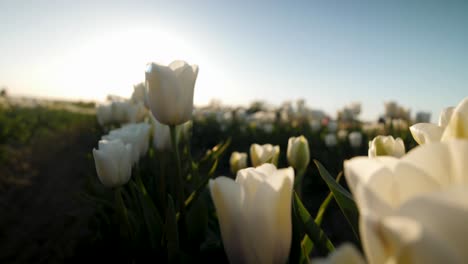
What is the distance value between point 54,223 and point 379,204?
386 centimetres

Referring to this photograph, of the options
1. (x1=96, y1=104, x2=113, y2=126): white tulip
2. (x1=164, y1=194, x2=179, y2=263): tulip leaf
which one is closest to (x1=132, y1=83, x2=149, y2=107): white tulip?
(x1=96, y1=104, x2=113, y2=126): white tulip

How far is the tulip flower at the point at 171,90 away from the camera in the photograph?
115 centimetres

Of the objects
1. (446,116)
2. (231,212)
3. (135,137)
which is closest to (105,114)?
(135,137)

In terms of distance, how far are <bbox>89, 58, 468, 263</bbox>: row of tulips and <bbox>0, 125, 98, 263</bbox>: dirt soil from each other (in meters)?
1.21

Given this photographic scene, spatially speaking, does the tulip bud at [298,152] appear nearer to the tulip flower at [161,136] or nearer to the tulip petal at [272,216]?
the tulip flower at [161,136]

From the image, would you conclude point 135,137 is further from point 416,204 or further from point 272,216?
point 416,204

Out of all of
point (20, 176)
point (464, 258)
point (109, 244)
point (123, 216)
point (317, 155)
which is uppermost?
point (464, 258)

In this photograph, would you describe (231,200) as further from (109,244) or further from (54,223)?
(54,223)

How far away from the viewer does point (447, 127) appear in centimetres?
52

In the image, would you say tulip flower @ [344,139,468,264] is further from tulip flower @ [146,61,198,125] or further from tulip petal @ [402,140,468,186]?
tulip flower @ [146,61,198,125]

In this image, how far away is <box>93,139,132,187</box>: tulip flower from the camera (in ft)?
3.88

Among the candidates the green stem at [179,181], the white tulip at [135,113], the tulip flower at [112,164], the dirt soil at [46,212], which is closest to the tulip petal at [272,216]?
the green stem at [179,181]

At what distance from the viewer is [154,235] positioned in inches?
44.5

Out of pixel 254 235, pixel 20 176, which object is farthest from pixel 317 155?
pixel 20 176
